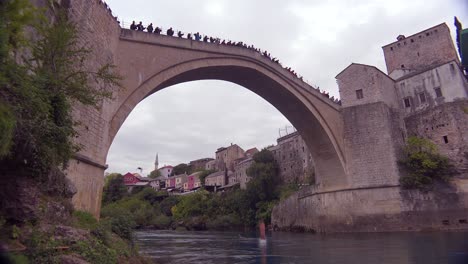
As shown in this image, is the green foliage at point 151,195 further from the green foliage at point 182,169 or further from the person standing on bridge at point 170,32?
the person standing on bridge at point 170,32

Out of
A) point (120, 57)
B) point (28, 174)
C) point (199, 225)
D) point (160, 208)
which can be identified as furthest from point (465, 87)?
point (160, 208)

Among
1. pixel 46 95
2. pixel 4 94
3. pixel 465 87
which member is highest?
pixel 465 87

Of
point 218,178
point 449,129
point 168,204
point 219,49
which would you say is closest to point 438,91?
point 449,129

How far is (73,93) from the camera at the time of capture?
23.7 feet

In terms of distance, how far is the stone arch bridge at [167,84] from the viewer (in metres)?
10.3

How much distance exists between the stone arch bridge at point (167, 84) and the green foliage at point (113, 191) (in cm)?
4070

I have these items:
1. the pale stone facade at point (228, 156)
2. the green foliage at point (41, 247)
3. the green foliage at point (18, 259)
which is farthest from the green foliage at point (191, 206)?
the green foliage at point (18, 259)

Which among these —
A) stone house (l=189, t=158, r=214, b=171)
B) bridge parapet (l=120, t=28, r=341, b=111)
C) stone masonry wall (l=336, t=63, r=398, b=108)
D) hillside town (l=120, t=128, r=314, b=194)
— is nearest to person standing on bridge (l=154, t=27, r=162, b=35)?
bridge parapet (l=120, t=28, r=341, b=111)

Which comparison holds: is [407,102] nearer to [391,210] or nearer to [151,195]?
[391,210]

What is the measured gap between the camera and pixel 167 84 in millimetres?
14617

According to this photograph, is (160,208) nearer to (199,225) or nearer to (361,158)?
(199,225)

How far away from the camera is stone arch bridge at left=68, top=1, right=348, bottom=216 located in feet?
33.7

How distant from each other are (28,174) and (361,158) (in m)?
19.8

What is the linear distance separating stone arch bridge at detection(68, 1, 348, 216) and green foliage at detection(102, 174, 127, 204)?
134ft
